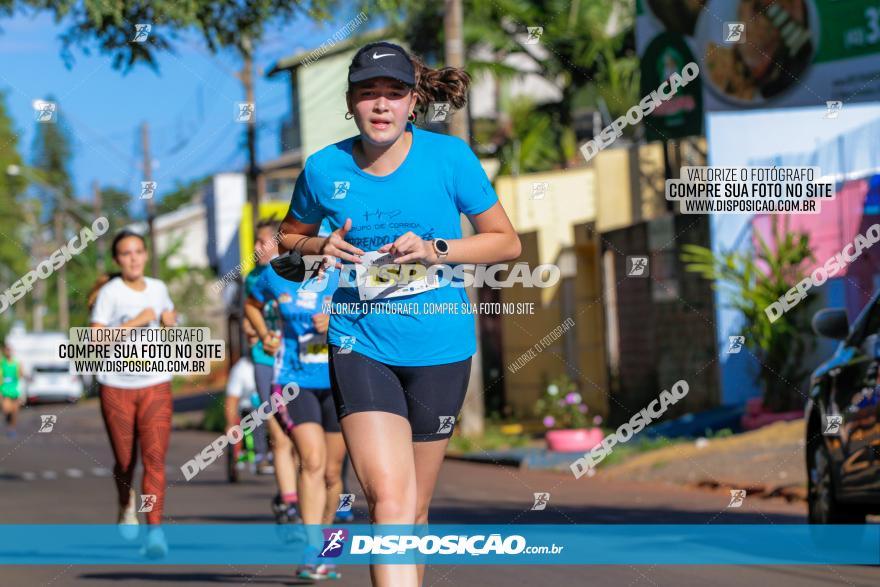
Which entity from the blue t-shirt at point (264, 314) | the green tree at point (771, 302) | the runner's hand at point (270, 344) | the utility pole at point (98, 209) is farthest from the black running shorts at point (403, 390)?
the utility pole at point (98, 209)

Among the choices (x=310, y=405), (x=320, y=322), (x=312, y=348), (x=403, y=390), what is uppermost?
(x=320, y=322)

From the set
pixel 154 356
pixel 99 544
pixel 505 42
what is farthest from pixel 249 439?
pixel 505 42

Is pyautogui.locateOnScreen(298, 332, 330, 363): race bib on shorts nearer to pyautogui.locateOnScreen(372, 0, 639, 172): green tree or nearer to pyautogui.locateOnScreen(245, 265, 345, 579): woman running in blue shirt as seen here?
pyautogui.locateOnScreen(245, 265, 345, 579): woman running in blue shirt

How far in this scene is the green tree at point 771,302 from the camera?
19.9 metres

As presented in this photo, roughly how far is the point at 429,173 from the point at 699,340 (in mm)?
17117

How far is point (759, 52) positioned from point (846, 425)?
509 inches

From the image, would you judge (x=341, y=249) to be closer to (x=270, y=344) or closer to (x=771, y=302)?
(x=270, y=344)

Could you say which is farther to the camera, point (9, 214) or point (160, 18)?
point (9, 214)

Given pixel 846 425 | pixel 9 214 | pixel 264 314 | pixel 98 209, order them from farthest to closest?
pixel 9 214, pixel 98 209, pixel 264 314, pixel 846 425

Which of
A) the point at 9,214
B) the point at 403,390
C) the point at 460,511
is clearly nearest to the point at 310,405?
the point at 403,390

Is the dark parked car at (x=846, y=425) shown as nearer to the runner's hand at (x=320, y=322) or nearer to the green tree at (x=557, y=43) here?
the runner's hand at (x=320, y=322)

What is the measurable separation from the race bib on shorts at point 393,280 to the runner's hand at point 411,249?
19 cm

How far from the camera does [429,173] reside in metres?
5.75

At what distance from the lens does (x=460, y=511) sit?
1346cm
